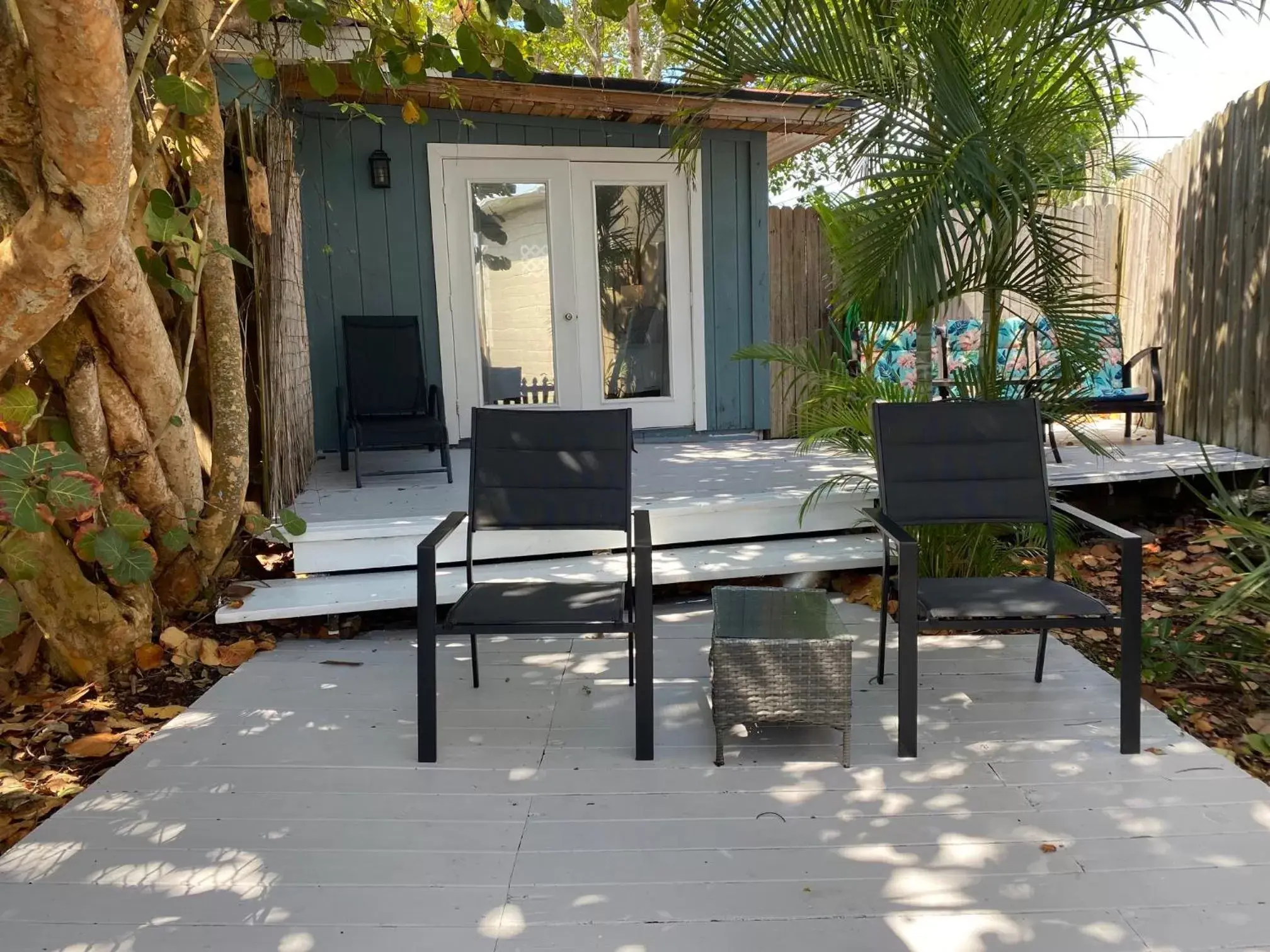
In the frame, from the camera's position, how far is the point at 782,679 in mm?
2678

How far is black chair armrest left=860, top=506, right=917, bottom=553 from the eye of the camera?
8.97ft

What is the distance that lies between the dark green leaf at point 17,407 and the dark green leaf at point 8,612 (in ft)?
1.69

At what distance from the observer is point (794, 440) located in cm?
688

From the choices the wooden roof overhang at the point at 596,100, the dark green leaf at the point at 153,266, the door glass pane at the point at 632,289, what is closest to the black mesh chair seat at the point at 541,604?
the dark green leaf at the point at 153,266

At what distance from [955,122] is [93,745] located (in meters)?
3.51

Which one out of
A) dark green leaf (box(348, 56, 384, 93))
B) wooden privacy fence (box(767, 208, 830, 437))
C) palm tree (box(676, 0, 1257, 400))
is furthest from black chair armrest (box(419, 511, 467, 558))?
wooden privacy fence (box(767, 208, 830, 437))

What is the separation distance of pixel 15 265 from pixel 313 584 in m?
1.94

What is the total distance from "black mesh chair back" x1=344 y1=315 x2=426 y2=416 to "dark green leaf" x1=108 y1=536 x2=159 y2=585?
254cm

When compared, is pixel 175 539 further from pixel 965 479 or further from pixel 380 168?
pixel 380 168

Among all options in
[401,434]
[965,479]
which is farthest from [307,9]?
[401,434]

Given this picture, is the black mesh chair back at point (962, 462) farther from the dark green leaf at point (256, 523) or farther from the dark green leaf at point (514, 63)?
the dark green leaf at point (256, 523)

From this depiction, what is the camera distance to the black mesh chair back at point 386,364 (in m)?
5.79

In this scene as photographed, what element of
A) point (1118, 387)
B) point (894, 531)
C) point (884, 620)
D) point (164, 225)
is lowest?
point (884, 620)

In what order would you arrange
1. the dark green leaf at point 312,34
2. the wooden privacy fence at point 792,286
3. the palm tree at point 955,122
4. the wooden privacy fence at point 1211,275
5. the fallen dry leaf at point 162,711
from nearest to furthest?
A: the dark green leaf at point 312,34, the fallen dry leaf at point 162,711, the palm tree at point 955,122, the wooden privacy fence at point 1211,275, the wooden privacy fence at point 792,286
